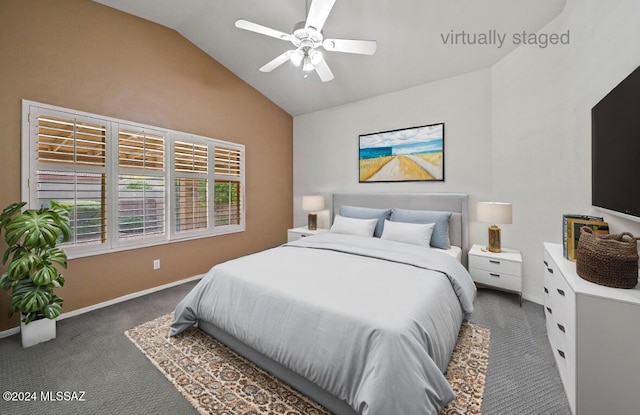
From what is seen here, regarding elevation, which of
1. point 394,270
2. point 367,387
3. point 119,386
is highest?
point 394,270

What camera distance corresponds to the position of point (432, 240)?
309 cm

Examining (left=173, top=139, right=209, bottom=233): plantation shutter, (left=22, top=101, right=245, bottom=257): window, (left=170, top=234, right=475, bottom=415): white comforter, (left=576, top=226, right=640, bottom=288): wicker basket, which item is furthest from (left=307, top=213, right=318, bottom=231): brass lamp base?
(left=576, top=226, right=640, bottom=288): wicker basket

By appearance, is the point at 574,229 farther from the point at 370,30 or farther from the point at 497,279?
the point at 370,30

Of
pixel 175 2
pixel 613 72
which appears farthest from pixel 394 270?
pixel 175 2

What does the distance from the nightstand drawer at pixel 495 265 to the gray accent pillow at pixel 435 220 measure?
313mm

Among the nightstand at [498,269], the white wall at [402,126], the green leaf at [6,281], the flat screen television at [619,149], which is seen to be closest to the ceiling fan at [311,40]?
the flat screen television at [619,149]

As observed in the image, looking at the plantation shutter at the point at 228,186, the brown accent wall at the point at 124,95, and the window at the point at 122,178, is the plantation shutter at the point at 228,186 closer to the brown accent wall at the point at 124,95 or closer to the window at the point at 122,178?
the window at the point at 122,178

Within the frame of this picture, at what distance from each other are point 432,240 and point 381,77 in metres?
2.30

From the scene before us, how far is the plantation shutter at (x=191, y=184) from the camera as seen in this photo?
10.9ft

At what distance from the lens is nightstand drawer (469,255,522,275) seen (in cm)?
264

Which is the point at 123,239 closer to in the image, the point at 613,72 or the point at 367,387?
the point at 367,387

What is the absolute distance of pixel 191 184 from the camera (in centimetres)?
348

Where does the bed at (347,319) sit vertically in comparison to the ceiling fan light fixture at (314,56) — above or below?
below

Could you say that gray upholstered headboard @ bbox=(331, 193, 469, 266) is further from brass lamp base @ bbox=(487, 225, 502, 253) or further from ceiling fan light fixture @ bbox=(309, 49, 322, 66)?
ceiling fan light fixture @ bbox=(309, 49, 322, 66)
